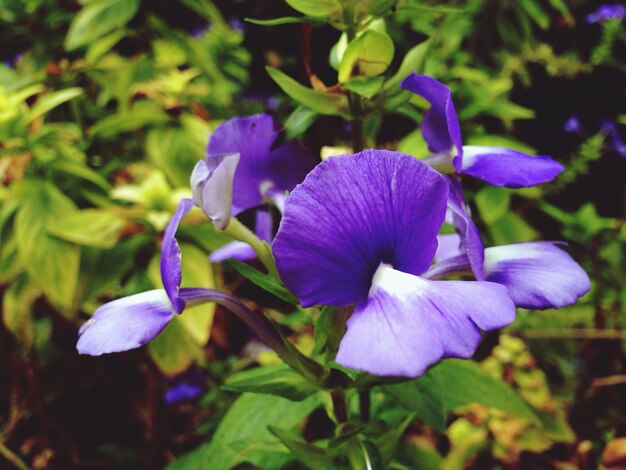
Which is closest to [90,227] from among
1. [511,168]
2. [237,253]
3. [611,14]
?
[237,253]

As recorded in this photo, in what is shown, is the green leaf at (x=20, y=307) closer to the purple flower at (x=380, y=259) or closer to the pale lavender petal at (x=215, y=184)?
the pale lavender petal at (x=215, y=184)

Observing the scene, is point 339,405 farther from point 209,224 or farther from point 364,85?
point 209,224

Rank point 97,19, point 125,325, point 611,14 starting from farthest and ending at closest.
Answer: point 611,14 < point 97,19 < point 125,325

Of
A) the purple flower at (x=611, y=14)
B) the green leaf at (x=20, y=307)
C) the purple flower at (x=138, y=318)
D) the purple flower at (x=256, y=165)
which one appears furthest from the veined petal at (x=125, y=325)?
the purple flower at (x=611, y=14)

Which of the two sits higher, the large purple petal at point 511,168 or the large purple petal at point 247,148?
the large purple petal at point 511,168

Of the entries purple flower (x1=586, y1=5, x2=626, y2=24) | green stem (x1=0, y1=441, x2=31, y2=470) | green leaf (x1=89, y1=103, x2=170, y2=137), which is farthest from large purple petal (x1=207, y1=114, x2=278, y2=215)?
purple flower (x1=586, y1=5, x2=626, y2=24)

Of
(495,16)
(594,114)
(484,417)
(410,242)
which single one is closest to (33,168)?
(410,242)
